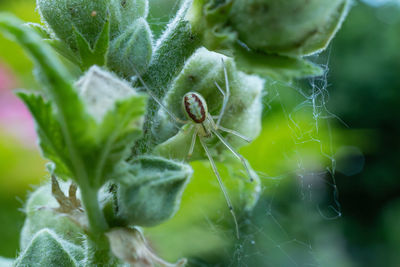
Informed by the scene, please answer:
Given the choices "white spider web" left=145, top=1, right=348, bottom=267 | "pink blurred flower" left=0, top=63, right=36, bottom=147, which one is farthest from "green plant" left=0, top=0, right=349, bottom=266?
"pink blurred flower" left=0, top=63, right=36, bottom=147

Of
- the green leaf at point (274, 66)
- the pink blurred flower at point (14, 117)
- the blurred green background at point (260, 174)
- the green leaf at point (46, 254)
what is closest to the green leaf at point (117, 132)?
the green leaf at point (274, 66)

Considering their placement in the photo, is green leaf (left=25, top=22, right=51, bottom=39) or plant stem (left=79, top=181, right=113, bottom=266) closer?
plant stem (left=79, top=181, right=113, bottom=266)

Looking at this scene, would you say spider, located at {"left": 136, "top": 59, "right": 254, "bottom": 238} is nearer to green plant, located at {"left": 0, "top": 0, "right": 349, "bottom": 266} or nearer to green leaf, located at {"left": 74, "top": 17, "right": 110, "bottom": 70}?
green plant, located at {"left": 0, "top": 0, "right": 349, "bottom": 266}

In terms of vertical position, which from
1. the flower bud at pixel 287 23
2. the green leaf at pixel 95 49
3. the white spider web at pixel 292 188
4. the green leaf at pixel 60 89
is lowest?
the white spider web at pixel 292 188

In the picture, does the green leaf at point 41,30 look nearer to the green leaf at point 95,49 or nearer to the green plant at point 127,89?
the green plant at point 127,89

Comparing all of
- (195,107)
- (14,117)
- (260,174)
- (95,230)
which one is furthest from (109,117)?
(14,117)
